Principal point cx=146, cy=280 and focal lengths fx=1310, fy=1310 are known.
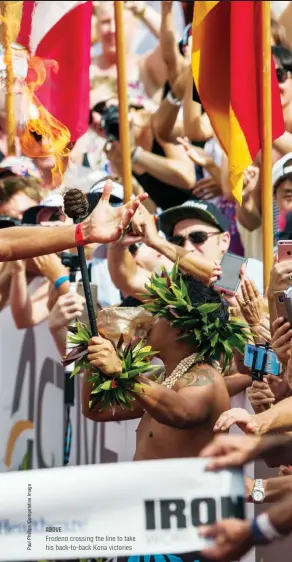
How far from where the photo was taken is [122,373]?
5.48 metres

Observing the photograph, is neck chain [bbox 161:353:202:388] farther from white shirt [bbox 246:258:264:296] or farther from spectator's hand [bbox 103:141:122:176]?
spectator's hand [bbox 103:141:122:176]

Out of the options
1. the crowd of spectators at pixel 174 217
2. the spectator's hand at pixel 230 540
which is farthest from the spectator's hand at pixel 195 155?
the spectator's hand at pixel 230 540

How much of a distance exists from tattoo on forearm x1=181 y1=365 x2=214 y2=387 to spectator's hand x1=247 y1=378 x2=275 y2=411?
14.1 inches

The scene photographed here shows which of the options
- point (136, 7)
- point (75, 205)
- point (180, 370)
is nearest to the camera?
Answer: point (75, 205)

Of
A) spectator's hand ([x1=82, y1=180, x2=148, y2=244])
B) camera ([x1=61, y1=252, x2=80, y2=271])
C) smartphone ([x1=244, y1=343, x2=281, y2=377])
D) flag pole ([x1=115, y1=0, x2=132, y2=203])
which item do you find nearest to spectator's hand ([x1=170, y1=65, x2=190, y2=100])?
Answer: flag pole ([x1=115, y1=0, x2=132, y2=203])

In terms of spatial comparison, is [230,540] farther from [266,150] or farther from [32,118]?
[266,150]

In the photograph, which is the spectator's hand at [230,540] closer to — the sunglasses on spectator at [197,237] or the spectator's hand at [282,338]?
the spectator's hand at [282,338]

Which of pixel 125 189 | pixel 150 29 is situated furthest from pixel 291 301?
pixel 150 29

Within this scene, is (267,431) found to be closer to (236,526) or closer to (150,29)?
(236,526)

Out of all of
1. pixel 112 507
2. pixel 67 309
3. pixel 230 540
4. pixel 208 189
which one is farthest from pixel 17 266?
pixel 230 540

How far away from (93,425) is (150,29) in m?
4.30

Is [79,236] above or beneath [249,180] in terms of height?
beneath

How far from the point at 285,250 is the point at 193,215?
81.7 inches

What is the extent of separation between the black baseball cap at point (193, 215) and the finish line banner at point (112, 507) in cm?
286
